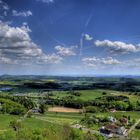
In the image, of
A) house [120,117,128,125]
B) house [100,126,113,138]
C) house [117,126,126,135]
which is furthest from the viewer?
house [120,117,128,125]

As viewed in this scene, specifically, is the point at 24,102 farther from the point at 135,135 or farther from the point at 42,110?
the point at 135,135

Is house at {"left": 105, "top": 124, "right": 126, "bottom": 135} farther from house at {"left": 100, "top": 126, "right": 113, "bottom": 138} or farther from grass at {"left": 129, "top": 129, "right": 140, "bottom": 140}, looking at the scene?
grass at {"left": 129, "top": 129, "right": 140, "bottom": 140}

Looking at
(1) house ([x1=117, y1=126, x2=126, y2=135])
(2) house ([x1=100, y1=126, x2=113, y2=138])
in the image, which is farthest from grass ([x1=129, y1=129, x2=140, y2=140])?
(2) house ([x1=100, y1=126, x2=113, y2=138])

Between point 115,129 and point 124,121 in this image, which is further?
point 124,121

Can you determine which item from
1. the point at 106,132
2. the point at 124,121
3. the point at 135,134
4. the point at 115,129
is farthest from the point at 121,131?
the point at 124,121

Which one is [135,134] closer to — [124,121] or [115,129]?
[115,129]

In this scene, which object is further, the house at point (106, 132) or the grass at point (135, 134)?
the house at point (106, 132)

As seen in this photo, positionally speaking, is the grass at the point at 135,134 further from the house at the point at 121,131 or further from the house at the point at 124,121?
the house at the point at 124,121

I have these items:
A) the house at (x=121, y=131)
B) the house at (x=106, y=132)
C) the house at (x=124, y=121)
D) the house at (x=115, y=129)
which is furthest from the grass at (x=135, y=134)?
the house at (x=124, y=121)

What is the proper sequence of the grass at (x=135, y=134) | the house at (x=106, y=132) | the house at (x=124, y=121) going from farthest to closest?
the house at (x=124, y=121) < the house at (x=106, y=132) < the grass at (x=135, y=134)

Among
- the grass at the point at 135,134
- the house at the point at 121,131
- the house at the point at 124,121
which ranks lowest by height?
the grass at the point at 135,134

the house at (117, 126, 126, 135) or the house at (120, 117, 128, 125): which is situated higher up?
the house at (120, 117, 128, 125)
